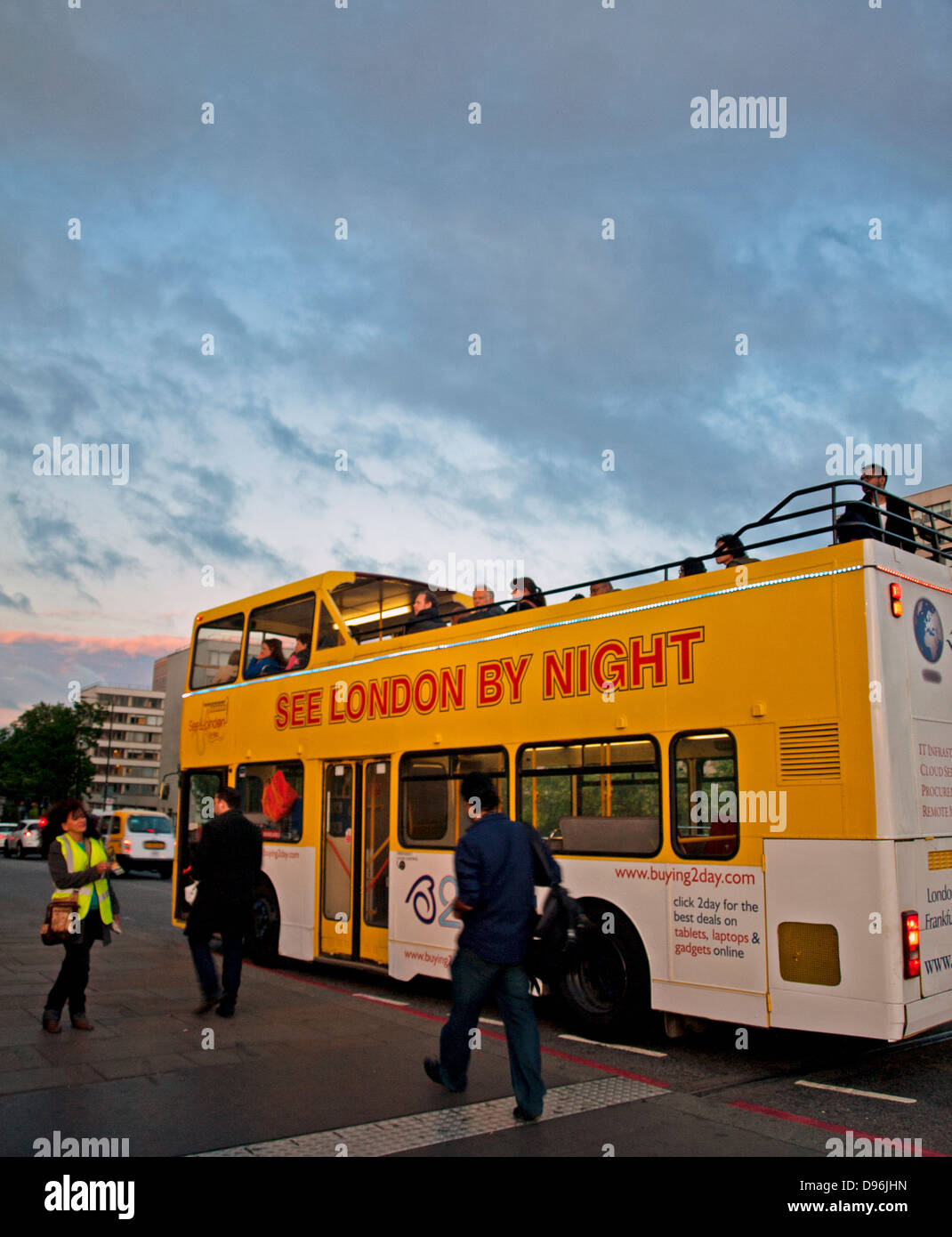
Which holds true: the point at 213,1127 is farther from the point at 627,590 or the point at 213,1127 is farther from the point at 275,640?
the point at 275,640

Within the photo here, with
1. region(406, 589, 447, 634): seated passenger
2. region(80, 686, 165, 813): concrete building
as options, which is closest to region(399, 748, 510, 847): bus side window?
region(406, 589, 447, 634): seated passenger

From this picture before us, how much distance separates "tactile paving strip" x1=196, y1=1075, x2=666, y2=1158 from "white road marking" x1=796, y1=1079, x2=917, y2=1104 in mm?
1017

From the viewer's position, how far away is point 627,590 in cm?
756

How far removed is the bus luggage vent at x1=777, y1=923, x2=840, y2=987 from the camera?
229 inches

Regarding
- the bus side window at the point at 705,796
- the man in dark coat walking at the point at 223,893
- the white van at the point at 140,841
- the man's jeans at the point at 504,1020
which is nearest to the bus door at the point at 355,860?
the man in dark coat walking at the point at 223,893

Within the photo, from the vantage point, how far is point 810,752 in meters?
6.13

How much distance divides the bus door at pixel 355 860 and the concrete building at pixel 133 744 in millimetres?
140274

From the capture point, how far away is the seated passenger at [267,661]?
11594mm

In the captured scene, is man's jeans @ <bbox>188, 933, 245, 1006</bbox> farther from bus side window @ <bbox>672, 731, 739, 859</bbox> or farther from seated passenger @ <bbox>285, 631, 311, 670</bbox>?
bus side window @ <bbox>672, 731, 739, 859</bbox>

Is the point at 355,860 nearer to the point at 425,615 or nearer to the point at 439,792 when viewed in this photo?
the point at 439,792

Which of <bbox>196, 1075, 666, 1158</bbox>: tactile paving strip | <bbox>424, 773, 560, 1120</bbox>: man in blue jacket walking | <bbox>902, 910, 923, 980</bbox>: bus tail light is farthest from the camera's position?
<bbox>902, 910, 923, 980</bbox>: bus tail light

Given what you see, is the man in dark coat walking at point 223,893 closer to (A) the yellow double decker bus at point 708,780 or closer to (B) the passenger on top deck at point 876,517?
(A) the yellow double decker bus at point 708,780

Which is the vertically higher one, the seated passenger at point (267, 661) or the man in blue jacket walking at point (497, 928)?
the seated passenger at point (267, 661)

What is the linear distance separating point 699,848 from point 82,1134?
13.0ft
